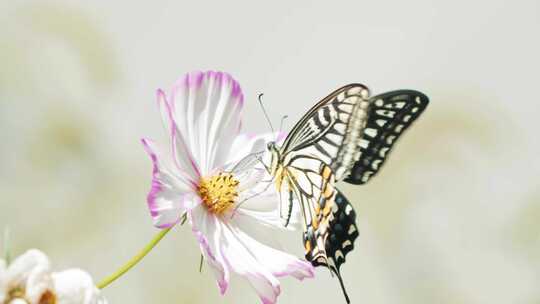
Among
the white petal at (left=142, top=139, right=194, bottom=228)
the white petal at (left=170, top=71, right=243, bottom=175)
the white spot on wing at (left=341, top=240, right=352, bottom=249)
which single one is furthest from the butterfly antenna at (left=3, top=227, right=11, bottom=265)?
the white spot on wing at (left=341, top=240, right=352, bottom=249)

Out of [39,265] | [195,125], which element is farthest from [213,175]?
[39,265]

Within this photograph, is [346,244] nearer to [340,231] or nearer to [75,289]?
[340,231]

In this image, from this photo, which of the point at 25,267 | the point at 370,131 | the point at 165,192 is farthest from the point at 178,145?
the point at 25,267

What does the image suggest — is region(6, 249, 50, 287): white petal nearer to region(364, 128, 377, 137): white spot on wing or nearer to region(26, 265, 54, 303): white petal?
region(26, 265, 54, 303): white petal

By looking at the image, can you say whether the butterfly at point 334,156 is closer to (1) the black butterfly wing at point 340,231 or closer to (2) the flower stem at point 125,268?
(1) the black butterfly wing at point 340,231

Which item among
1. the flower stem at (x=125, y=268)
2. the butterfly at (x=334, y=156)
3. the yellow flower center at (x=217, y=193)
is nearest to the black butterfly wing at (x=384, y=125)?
the butterfly at (x=334, y=156)

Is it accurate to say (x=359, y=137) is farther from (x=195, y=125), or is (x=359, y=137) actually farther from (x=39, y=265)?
(x=39, y=265)

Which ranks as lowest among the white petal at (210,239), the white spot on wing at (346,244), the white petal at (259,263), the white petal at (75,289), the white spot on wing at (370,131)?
the white spot on wing at (346,244)

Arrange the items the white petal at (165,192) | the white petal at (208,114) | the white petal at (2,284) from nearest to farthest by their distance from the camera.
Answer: the white petal at (2,284) → the white petal at (165,192) → the white petal at (208,114)
